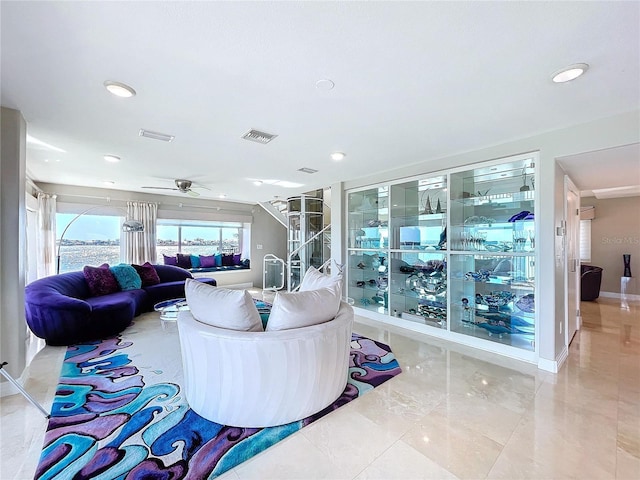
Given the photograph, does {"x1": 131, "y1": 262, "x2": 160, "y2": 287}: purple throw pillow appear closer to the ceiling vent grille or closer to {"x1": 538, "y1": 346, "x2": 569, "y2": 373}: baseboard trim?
the ceiling vent grille

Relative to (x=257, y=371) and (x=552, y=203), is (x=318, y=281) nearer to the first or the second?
(x=257, y=371)

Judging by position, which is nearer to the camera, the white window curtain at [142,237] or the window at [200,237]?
the white window curtain at [142,237]

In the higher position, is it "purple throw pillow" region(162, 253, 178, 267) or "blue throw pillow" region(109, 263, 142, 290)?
"purple throw pillow" region(162, 253, 178, 267)

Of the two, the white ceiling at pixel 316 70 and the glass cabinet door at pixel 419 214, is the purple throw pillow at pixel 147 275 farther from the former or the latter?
the glass cabinet door at pixel 419 214

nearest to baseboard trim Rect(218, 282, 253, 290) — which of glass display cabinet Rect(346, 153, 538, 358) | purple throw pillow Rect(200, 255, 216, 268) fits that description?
purple throw pillow Rect(200, 255, 216, 268)

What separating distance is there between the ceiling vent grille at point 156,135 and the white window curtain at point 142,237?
160 inches

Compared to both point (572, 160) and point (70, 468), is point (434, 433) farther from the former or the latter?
point (572, 160)

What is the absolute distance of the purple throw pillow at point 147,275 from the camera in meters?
5.48

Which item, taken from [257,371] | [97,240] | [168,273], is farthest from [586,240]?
[97,240]

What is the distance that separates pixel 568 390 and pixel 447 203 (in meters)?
2.33

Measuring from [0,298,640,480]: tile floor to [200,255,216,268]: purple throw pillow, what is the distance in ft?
14.8

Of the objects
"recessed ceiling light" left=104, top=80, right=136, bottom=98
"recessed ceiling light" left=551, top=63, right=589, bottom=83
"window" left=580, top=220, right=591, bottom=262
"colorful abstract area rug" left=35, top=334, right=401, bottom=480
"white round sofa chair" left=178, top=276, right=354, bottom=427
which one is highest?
"recessed ceiling light" left=104, top=80, right=136, bottom=98

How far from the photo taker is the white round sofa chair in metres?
1.85

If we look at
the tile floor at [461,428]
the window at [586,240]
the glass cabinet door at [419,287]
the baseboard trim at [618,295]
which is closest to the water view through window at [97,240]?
the tile floor at [461,428]
